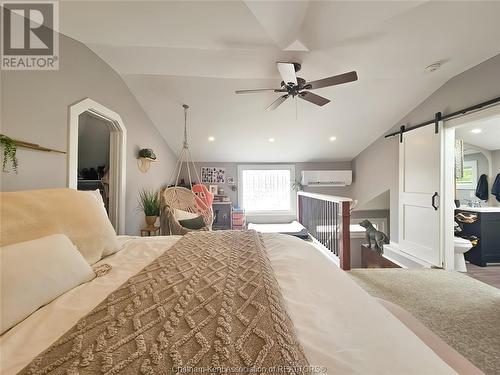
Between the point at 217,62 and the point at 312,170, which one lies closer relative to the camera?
the point at 217,62

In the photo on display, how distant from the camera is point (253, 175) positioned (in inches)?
212

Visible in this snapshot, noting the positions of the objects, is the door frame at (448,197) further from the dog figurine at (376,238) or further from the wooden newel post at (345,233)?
the wooden newel post at (345,233)

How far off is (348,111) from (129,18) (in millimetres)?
3235

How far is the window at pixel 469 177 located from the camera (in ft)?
14.2

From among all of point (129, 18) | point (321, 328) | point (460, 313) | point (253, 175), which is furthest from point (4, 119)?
point (253, 175)

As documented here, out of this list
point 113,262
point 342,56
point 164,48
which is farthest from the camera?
point 342,56

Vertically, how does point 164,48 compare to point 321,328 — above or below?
above

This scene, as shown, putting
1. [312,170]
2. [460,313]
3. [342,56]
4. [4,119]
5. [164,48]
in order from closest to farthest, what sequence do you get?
1. [4,119]
2. [460,313]
3. [164,48]
4. [342,56]
5. [312,170]


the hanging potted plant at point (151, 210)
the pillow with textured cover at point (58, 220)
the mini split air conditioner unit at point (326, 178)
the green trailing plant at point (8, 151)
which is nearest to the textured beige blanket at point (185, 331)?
the pillow with textured cover at point (58, 220)

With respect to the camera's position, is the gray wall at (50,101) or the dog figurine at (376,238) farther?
the dog figurine at (376,238)

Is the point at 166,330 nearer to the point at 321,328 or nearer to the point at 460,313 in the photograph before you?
the point at 321,328

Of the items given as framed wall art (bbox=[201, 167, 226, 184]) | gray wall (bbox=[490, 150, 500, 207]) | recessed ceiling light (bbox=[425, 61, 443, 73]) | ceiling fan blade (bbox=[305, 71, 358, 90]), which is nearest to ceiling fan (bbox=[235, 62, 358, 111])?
ceiling fan blade (bbox=[305, 71, 358, 90])

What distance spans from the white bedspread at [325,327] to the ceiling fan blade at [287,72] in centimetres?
173

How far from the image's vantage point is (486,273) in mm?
2912
